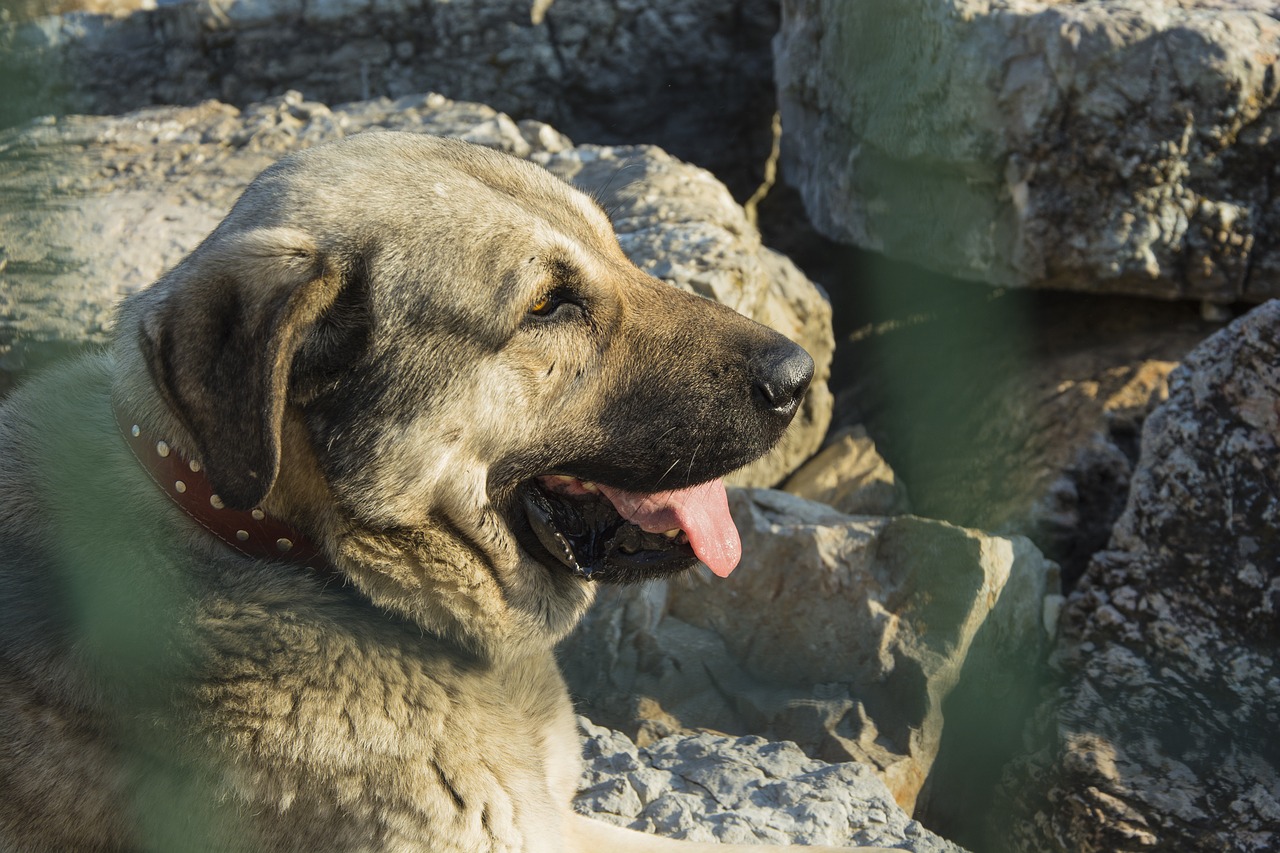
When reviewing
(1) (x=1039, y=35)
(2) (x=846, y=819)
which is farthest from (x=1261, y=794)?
(1) (x=1039, y=35)

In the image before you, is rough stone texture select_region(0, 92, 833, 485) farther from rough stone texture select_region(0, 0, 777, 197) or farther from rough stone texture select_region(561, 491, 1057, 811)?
rough stone texture select_region(561, 491, 1057, 811)

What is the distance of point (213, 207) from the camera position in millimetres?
5125

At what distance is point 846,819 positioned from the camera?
309 cm

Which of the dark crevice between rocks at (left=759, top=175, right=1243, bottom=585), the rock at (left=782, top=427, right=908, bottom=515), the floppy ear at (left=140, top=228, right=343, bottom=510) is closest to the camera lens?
the floppy ear at (left=140, top=228, right=343, bottom=510)

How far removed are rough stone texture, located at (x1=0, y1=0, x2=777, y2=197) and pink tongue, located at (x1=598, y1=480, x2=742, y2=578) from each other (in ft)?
14.1

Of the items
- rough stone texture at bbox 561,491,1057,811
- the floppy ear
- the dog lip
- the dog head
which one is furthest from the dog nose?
rough stone texture at bbox 561,491,1057,811

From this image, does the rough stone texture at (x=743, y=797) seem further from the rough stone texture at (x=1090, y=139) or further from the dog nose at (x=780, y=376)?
the rough stone texture at (x=1090, y=139)

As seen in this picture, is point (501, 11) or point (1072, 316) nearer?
point (1072, 316)

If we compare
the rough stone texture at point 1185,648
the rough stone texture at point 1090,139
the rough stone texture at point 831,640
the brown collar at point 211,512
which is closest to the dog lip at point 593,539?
the brown collar at point 211,512

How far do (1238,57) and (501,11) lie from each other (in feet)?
12.6

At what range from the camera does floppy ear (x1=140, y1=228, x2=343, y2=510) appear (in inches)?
85.2

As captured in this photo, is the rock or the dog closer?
the dog

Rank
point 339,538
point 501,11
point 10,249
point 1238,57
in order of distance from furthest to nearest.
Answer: point 501,11, point 10,249, point 1238,57, point 339,538

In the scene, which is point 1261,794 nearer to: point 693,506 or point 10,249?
point 693,506
